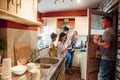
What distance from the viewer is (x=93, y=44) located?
2773 mm

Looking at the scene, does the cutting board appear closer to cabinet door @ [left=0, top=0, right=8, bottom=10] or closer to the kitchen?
the kitchen

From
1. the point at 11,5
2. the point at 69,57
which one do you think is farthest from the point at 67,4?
the point at 11,5

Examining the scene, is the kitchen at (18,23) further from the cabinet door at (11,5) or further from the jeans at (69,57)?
the jeans at (69,57)

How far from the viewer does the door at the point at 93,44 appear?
2692 mm

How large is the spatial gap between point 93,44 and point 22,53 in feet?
4.99

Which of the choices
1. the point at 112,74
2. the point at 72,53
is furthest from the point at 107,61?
the point at 72,53

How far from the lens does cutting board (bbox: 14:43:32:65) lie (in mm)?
1902

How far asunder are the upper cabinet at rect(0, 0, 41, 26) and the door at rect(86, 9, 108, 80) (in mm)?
1320

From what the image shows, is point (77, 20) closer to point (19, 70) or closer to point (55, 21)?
point (55, 21)

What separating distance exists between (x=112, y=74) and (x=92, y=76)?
1.42ft

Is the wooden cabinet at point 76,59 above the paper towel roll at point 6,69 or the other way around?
the other way around

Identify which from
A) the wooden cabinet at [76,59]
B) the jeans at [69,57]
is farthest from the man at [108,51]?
the wooden cabinet at [76,59]

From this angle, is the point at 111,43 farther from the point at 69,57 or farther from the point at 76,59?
the point at 76,59

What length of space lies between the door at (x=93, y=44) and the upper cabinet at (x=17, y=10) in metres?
1.32
